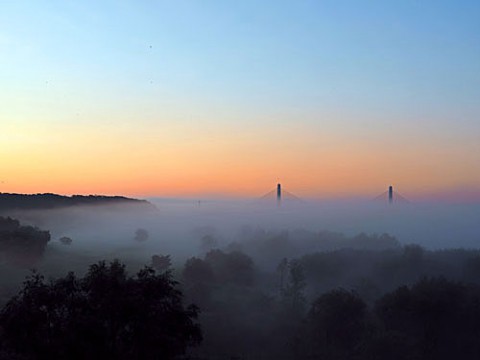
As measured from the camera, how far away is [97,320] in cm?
3603

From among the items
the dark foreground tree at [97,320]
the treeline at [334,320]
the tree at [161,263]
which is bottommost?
the treeline at [334,320]

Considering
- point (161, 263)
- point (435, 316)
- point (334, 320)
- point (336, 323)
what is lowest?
point (336, 323)

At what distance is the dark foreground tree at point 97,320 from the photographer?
3541cm

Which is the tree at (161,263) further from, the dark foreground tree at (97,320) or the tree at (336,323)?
the dark foreground tree at (97,320)

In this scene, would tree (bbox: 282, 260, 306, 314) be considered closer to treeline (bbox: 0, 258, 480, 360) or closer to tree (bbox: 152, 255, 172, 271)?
treeline (bbox: 0, 258, 480, 360)

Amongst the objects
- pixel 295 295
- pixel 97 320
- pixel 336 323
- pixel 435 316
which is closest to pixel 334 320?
pixel 336 323

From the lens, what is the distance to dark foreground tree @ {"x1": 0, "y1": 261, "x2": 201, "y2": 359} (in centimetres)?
3541

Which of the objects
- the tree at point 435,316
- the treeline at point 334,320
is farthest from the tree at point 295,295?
the tree at point 435,316

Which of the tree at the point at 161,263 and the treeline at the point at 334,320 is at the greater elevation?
the tree at the point at 161,263

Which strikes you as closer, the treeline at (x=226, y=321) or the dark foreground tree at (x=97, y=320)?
the dark foreground tree at (x=97, y=320)

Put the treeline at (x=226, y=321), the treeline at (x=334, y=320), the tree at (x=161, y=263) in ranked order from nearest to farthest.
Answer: the treeline at (x=226, y=321) < the treeline at (x=334, y=320) < the tree at (x=161, y=263)

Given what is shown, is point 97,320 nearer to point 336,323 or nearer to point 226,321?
point 336,323

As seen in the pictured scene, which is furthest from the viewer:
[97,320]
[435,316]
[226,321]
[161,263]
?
[161,263]

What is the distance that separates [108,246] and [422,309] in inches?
5202
